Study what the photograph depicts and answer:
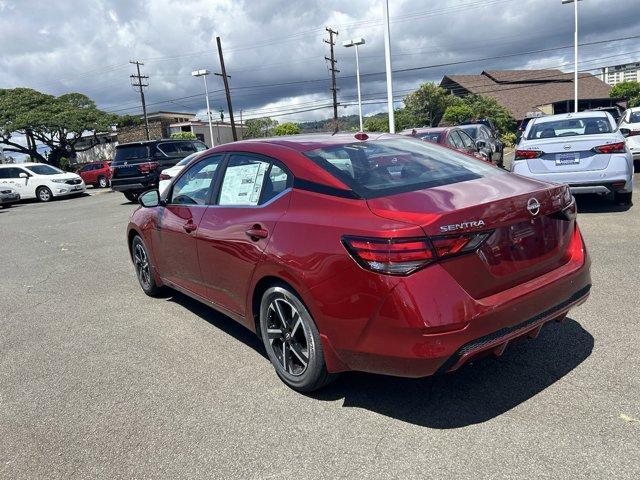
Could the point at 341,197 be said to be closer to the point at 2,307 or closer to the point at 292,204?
the point at 292,204

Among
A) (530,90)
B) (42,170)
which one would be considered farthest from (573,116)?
(530,90)

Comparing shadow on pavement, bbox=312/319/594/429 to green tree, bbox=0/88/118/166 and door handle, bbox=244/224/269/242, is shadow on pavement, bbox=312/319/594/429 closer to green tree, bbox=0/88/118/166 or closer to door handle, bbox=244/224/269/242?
door handle, bbox=244/224/269/242

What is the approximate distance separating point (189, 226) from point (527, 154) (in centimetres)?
603

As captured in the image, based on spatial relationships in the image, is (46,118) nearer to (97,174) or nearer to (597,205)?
(97,174)

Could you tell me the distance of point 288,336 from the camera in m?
3.42

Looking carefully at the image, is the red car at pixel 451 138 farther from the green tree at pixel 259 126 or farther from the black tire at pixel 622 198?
the green tree at pixel 259 126

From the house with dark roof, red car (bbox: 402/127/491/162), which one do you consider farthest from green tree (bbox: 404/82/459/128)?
red car (bbox: 402/127/491/162)

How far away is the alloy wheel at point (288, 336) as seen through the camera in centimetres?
332

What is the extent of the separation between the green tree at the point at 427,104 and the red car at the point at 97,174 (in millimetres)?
27477

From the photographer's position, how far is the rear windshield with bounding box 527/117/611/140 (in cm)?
896

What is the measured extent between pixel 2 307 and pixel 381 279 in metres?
5.19

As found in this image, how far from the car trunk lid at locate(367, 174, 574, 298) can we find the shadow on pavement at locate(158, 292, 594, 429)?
733 millimetres

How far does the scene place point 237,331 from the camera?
467 cm

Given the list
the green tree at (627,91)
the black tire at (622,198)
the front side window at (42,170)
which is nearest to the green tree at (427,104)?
the green tree at (627,91)
